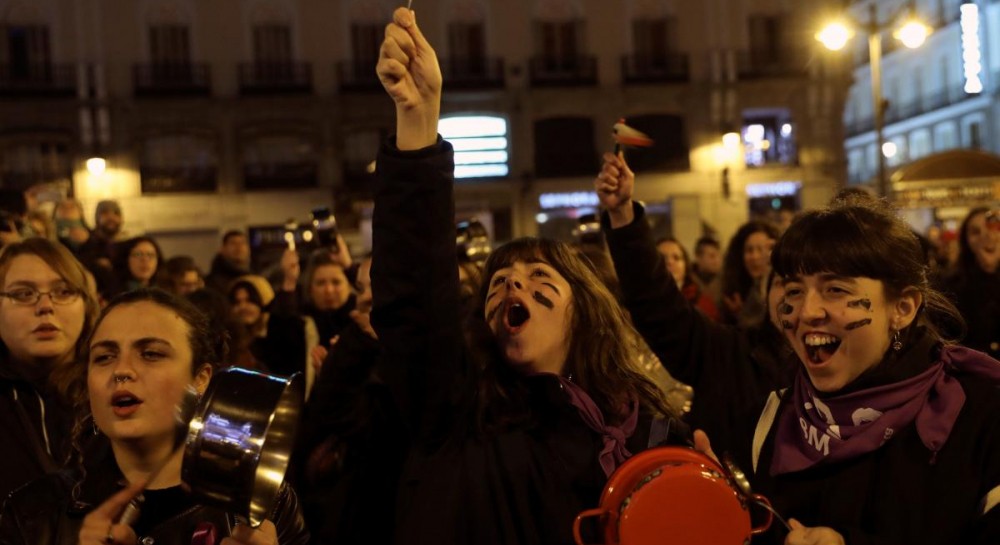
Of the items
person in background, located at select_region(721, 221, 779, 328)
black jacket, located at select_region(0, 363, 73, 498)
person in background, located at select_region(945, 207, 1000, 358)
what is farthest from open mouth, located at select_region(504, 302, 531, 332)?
person in background, located at select_region(945, 207, 1000, 358)

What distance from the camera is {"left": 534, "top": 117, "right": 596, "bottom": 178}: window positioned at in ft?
93.9

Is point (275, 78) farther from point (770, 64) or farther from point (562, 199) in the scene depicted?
point (770, 64)

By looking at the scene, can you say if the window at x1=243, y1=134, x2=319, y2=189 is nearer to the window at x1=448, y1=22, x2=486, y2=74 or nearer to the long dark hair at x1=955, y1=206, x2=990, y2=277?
the window at x1=448, y1=22, x2=486, y2=74

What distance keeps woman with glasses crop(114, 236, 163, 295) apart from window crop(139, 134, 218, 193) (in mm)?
21490

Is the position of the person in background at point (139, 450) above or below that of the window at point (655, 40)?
below

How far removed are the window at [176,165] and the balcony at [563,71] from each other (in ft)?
30.7

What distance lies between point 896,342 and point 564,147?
26.6 metres

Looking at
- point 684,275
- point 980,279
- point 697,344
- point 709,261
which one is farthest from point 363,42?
point 697,344

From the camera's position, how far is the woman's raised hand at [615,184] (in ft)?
10.8

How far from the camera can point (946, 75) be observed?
4375 cm

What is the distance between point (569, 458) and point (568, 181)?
26305 millimetres

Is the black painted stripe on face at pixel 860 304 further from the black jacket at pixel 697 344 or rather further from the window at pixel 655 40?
the window at pixel 655 40

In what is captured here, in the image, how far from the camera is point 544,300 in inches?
109

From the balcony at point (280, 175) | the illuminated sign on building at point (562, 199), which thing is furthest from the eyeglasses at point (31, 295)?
the illuminated sign on building at point (562, 199)
